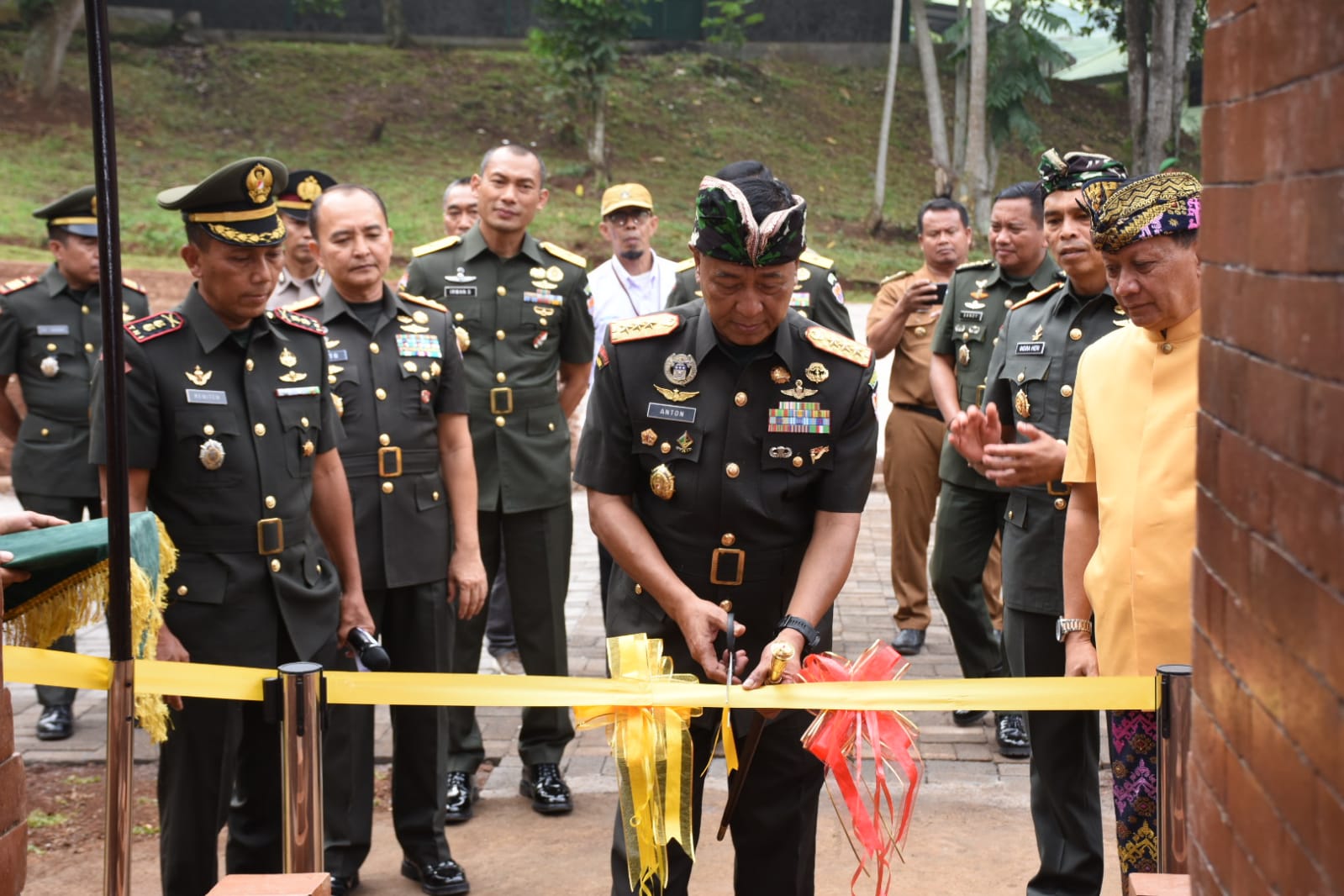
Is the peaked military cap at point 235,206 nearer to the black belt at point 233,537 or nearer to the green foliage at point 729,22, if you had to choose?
the black belt at point 233,537

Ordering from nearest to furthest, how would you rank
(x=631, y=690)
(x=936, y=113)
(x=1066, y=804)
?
(x=631, y=690)
(x=1066, y=804)
(x=936, y=113)

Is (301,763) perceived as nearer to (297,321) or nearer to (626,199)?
(297,321)

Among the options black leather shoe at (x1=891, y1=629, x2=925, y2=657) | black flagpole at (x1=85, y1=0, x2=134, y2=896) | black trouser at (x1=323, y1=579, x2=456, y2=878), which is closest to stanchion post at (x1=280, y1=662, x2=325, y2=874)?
black flagpole at (x1=85, y1=0, x2=134, y2=896)

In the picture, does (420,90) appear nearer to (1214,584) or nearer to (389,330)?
(389,330)

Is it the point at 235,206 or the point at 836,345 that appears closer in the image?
the point at 836,345

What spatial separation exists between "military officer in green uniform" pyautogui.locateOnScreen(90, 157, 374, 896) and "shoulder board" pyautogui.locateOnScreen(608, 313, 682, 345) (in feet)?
3.33

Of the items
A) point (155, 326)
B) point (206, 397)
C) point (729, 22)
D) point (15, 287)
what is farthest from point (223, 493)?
point (729, 22)

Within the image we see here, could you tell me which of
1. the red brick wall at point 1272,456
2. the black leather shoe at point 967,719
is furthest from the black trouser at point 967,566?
the red brick wall at point 1272,456

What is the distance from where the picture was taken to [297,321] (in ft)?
14.0

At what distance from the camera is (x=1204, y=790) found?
2.12 m

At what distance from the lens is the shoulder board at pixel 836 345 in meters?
3.62

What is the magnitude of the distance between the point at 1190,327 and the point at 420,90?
25.2m

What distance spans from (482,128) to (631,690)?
2376 centimetres

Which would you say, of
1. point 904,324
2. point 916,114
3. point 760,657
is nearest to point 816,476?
point 760,657
